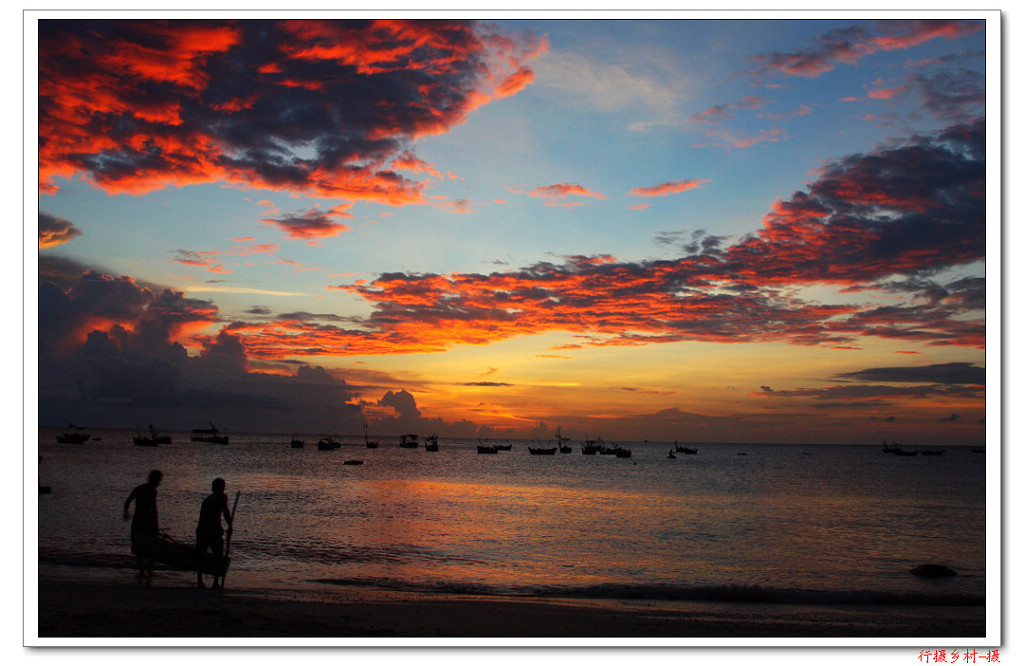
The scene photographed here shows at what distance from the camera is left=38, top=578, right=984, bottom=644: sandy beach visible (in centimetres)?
688

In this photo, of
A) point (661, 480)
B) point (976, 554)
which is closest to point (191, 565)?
point (976, 554)

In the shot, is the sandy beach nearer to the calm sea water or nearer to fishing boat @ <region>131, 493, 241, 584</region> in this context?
fishing boat @ <region>131, 493, 241, 584</region>

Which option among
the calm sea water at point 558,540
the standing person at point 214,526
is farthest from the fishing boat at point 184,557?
the calm sea water at point 558,540

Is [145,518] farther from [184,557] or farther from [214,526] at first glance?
[214,526]

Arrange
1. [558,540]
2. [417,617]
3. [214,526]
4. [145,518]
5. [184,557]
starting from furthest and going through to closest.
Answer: [558,540], [145,518], [184,557], [214,526], [417,617]

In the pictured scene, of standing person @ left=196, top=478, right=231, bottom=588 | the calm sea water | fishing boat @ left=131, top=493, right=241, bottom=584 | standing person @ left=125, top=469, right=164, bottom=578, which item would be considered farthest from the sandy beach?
the calm sea water

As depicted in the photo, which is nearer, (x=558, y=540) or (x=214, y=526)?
(x=214, y=526)

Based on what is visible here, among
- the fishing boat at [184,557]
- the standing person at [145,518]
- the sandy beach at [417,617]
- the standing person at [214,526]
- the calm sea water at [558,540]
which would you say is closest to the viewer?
the sandy beach at [417,617]

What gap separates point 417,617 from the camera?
8109 millimetres

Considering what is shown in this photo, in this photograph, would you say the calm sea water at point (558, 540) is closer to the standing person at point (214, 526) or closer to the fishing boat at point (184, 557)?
the fishing boat at point (184, 557)

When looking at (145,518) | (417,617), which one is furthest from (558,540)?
(145,518)

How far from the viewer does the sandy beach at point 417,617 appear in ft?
22.6

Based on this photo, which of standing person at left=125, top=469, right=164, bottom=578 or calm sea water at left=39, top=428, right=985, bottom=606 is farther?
calm sea water at left=39, top=428, right=985, bottom=606

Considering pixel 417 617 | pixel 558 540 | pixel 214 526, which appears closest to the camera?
pixel 417 617
